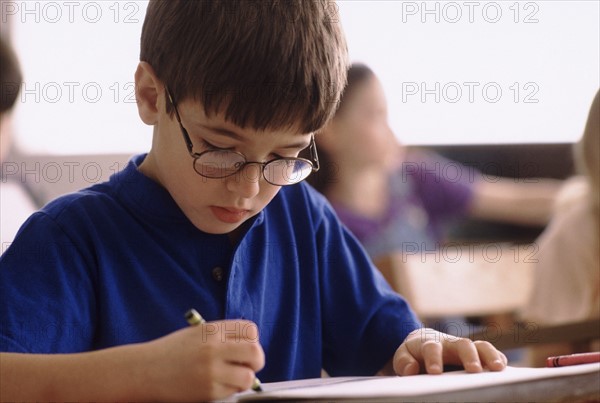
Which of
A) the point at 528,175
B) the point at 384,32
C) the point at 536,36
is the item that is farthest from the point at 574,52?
the point at 384,32

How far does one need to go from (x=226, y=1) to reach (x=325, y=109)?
0.17 meters

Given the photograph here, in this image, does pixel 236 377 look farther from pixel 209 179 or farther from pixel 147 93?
pixel 147 93

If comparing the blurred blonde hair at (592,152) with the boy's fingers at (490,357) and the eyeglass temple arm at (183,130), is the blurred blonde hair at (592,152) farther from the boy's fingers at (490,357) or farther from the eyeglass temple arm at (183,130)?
the eyeglass temple arm at (183,130)

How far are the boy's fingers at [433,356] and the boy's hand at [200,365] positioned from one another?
241mm

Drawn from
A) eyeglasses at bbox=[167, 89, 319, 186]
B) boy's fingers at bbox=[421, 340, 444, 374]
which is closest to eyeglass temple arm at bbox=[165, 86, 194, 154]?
eyeglasses at bbox=[167, 89, 319, 186]

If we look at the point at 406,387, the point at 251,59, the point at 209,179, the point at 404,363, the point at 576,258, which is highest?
the point at 251,59

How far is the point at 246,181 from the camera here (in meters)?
0.89

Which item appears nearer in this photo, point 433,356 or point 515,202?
point 433,356

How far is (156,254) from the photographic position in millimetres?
977

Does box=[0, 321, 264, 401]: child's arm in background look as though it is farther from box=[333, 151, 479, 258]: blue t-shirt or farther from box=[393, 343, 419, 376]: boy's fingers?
box=[333, 151, 479, 258]: blue t-shirt

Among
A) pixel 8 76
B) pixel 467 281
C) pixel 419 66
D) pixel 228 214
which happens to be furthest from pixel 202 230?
pixel 419 66

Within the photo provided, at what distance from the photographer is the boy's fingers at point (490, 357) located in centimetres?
87

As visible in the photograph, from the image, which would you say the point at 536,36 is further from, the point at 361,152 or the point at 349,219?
the point at 349,219

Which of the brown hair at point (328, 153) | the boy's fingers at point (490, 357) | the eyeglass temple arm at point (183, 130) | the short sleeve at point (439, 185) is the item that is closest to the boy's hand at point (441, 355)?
the boy's fingers at point (490, 357)
